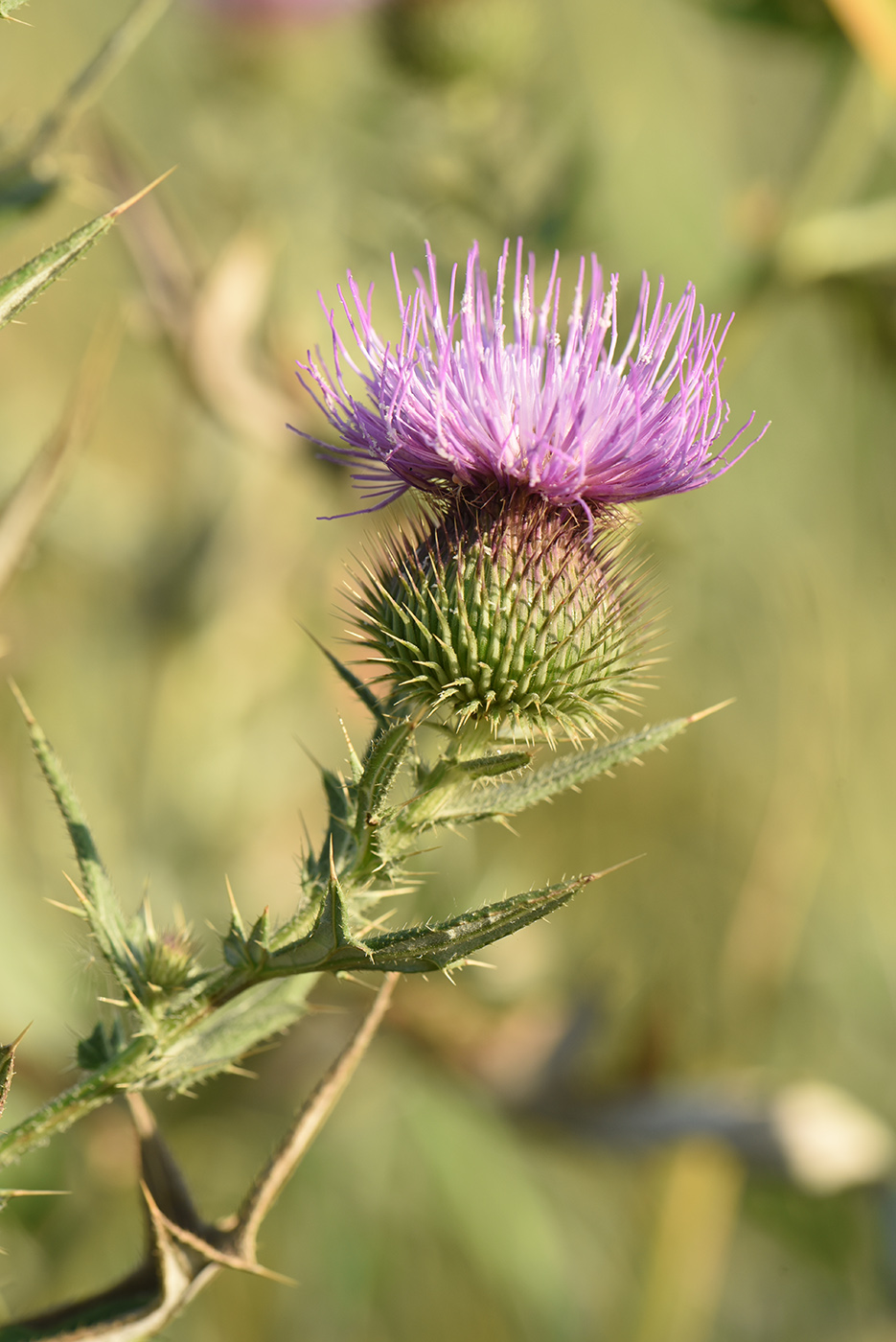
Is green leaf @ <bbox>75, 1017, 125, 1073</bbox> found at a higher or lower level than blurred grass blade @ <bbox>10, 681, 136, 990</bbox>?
lower

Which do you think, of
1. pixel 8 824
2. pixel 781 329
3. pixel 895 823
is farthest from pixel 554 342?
pixel 781 329

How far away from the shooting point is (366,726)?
507 cm

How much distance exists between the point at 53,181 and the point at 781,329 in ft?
19.4

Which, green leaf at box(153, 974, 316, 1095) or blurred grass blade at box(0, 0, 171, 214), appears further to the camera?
blurred grass blade at box(0, 0, 171, 214)

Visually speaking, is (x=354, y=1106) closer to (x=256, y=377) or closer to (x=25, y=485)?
(x=256, y=377)

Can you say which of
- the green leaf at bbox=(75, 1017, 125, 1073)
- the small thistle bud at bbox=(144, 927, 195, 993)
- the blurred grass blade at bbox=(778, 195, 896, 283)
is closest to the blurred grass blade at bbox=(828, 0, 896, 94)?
the blurred grass blade at bbox=(778, 195, 896, 283)

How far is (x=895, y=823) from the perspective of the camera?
6.50 meters

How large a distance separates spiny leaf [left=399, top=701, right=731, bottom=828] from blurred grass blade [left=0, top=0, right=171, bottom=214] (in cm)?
136

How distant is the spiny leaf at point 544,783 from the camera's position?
1.56 m

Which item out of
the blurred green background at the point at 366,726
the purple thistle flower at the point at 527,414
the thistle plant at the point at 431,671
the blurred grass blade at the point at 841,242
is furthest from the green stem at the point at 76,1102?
the blurred grass blade at the point at 841,242

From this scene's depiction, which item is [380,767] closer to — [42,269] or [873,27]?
[42,269]

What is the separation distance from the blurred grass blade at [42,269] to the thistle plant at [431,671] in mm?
357

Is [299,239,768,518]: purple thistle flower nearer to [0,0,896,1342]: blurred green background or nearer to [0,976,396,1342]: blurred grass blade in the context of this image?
[0,976,396,1342]: blurred grass blade

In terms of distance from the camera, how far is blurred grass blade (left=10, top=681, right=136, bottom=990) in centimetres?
150
